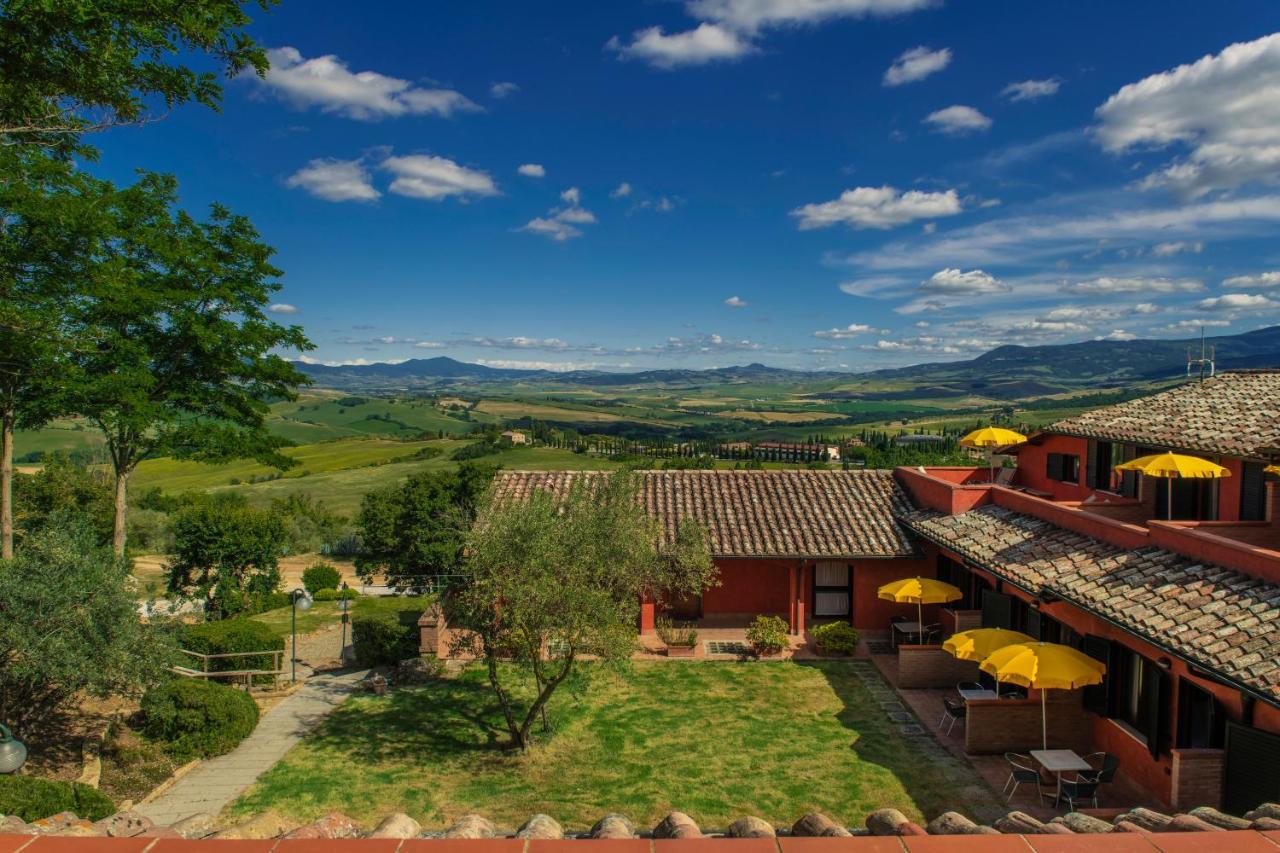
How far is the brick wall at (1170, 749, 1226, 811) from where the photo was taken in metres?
9.96

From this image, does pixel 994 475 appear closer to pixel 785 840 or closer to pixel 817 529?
pixel 817 529

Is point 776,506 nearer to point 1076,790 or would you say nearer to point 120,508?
point 1076,790

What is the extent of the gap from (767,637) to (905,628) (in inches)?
147

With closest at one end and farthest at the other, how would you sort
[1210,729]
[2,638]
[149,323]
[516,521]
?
[1210,729] < [2,638] < [516,521] < [149,323]

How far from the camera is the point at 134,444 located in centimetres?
1800

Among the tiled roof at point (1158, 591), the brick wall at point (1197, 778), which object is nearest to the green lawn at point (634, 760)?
the brick wall at point (1197, 778)

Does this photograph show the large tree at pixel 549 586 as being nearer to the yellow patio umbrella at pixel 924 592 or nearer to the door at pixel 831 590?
the yellow patio umbrella at pixel 924 592

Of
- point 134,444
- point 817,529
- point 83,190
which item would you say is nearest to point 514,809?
point 817,529

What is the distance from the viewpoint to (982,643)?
12.8m

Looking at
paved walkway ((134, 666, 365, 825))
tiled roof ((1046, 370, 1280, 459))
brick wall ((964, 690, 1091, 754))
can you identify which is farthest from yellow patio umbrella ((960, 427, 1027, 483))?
paved walkway ((134, 666, 365, 825))

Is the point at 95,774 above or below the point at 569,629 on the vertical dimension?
below

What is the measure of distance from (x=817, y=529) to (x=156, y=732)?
54.0 feet

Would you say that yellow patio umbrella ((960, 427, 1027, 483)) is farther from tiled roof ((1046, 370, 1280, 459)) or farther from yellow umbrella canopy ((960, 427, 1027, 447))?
tiled roof ((1046, 370, 1280, 459))

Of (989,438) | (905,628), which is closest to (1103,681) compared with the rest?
(905,628)
